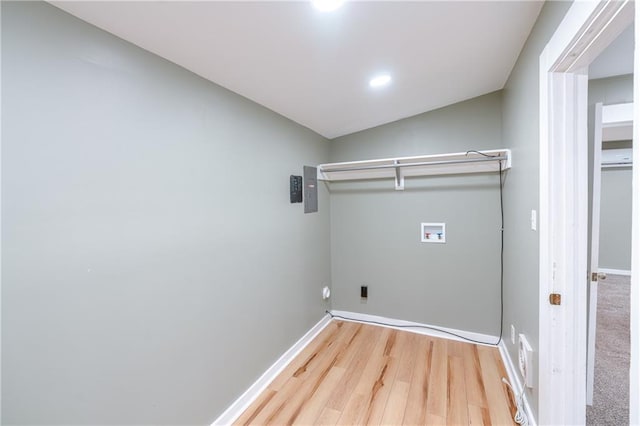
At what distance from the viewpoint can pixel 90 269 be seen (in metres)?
1.09

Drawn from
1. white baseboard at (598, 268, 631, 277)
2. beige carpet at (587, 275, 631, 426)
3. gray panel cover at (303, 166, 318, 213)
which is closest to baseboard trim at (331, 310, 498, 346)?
beige carpet at (587, 275, 631, 426)

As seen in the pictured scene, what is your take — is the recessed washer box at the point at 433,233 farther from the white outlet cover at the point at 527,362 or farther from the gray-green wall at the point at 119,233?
the gray-green wall at the point at 119,233

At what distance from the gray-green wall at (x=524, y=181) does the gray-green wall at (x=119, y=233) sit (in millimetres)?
1720

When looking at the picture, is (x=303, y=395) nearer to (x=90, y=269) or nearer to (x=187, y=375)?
(x=187, y=375)

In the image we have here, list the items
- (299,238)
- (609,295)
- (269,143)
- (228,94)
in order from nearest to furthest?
(228,94)
(269,143)
(299,238)
(609,295)

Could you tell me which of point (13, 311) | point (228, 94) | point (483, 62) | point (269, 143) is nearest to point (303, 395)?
point (13, 311)

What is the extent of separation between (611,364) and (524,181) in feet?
6.10

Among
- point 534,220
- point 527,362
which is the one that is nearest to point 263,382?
point 527,362

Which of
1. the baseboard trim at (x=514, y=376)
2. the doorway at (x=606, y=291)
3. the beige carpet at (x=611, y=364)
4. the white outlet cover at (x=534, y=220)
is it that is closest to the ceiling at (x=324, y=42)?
the doorway at (x=606, y=291)

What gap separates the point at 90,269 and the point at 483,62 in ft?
8.20

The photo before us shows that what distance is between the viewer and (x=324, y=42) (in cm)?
140

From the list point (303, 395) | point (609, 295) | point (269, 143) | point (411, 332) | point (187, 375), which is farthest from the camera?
point (609, 295)

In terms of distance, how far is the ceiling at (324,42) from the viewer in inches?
44.4

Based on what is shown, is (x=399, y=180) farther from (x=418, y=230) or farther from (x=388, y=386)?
(x=388, y=386)
